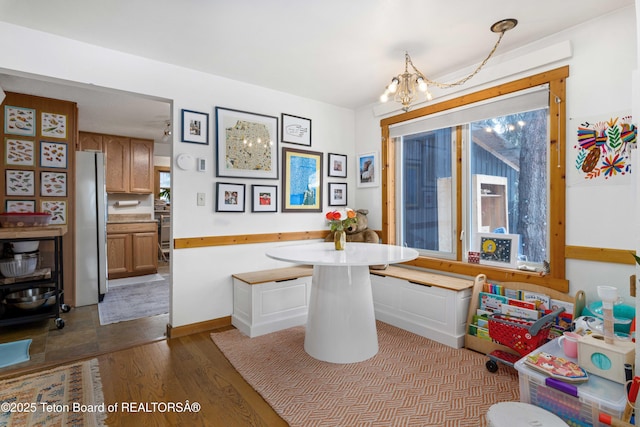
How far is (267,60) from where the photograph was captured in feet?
9.01

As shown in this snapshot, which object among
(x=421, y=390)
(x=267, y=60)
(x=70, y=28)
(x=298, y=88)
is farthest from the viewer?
(x=298, y=88)

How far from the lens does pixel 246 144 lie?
3.21 meters

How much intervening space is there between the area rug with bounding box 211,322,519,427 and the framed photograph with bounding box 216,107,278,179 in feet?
5.19

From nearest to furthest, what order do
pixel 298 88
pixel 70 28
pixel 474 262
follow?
pixel 70 28, pixel 474 262, pixel 298 88

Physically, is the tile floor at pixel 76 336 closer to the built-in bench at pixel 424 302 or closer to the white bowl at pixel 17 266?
the white bowl at pixel 17 266

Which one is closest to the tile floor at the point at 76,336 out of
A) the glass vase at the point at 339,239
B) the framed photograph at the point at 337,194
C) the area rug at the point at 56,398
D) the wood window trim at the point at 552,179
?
the area rug at the point at 56,398

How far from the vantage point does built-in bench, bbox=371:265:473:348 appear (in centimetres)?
261

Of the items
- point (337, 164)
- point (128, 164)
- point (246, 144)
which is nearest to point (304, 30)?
point (246, 144)

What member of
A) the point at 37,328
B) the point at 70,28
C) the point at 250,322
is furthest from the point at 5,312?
the point at 70,28

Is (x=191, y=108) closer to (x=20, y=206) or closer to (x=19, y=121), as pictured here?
(x=19, y=121)

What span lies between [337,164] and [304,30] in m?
1.85

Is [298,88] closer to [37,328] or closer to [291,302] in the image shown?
[291,302]

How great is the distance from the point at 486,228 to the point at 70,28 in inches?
142

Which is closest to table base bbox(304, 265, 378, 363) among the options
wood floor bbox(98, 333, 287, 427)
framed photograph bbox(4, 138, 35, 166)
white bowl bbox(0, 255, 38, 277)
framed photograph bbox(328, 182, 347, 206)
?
wood floor bbox(98, 333, 287, 427)
